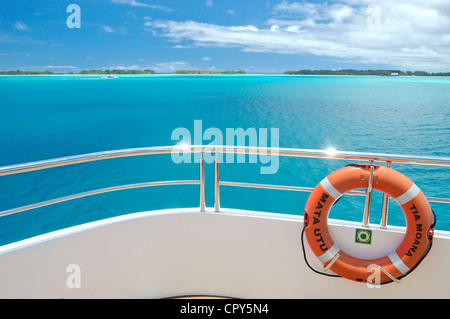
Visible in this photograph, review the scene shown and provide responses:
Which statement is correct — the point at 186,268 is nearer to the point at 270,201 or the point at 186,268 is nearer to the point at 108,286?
the point at 108,286

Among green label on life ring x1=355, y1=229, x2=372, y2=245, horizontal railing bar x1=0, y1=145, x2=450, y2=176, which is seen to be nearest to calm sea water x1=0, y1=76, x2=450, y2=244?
green label on life ring x1=355, y1=229, x2=372, y2=245

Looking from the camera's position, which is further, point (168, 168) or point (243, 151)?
point (168, 168)

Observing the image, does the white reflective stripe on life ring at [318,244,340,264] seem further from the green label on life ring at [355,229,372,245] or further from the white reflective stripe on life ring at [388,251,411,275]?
the white reflective stripe on life ring at [388,251,411,275]

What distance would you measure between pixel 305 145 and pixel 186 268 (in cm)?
918

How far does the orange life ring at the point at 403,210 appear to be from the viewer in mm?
1220

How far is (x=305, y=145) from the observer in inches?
401

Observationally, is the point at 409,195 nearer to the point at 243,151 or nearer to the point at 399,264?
the point at 399,264

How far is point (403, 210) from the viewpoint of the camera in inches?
50.7

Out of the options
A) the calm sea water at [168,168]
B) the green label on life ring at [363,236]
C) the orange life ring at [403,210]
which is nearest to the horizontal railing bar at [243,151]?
the orange life ring at [403,210]

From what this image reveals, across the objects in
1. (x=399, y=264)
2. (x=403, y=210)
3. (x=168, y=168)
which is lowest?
(x=168, y=168)

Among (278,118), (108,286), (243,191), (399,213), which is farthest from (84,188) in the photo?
(278,118)

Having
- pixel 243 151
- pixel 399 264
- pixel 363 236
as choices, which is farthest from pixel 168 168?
pixel 399 264
